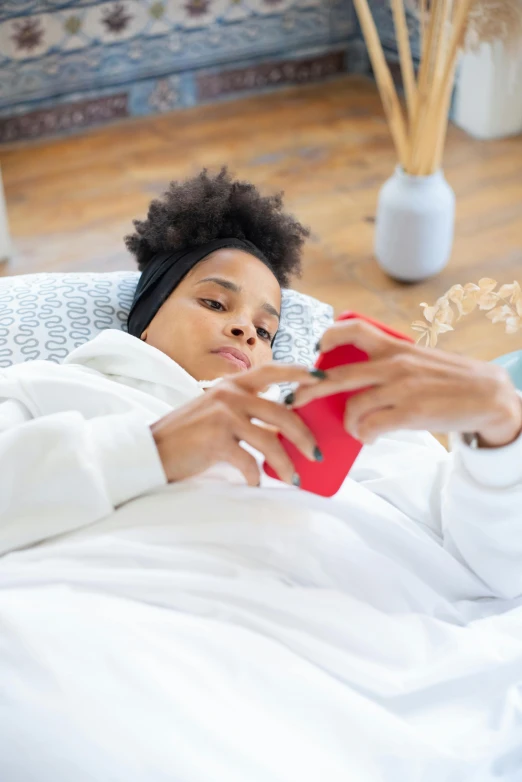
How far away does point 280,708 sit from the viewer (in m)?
0.96

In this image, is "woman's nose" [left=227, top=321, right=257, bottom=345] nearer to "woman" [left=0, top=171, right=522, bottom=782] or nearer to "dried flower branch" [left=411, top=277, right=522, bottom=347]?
"woman" [left=0, top=171, right=522, bottom=782]

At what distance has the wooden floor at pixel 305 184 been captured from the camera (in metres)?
2.53

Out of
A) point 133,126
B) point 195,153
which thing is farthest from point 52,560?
point 133,126

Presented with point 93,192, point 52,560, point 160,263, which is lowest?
point 93,192

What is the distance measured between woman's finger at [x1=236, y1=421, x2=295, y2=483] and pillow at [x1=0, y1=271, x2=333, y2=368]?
0.66 metres

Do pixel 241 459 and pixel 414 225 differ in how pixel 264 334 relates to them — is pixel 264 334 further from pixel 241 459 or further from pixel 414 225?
pixel 414 225

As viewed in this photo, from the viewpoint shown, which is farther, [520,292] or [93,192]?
[93,192]

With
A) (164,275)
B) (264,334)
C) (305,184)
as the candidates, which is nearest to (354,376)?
(264,334)

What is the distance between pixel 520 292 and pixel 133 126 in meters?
2.38

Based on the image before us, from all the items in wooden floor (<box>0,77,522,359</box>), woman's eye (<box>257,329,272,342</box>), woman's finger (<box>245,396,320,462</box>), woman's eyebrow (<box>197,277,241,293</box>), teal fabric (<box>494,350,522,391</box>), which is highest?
woman's finger (<box>245,396,320,462</box>)

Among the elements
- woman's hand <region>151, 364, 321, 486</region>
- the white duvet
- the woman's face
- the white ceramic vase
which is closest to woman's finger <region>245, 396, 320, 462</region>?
woman's hand <region>151, 364, 321, 486</region>

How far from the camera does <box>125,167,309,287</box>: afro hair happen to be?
157cm

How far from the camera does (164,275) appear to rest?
154 centimetres

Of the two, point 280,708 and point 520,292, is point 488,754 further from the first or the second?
point 520,292
